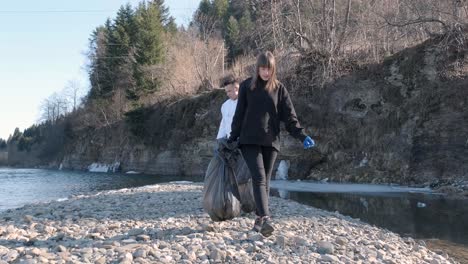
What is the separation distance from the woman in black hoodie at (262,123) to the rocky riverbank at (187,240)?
520 millimetres

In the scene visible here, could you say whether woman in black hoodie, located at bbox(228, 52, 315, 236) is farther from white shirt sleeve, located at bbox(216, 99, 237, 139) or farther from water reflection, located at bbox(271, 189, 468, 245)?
water reflection, located at bbox(271, 189, 468, 245)

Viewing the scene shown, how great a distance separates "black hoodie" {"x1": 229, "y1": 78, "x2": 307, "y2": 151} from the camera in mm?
5277

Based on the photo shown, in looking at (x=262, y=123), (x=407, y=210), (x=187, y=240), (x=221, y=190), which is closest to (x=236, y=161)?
(x=221, y=190)

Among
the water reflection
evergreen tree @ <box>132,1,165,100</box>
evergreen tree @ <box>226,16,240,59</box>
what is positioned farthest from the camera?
evergreen tree @ <box>226,16,240,59</box>

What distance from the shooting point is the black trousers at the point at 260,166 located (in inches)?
210

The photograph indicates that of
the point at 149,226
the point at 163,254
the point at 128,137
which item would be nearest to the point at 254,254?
the point at 163,254

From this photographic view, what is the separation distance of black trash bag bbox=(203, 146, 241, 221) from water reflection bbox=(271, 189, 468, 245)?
12.7ft

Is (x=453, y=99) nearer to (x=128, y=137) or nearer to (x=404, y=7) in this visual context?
(x=404, y=7)

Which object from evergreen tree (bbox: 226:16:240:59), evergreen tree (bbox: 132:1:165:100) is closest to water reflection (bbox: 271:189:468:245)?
evergreen tree (bbox: 132:1:165:100)

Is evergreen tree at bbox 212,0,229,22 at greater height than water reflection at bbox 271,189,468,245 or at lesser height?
greater

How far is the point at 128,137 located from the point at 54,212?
125ft

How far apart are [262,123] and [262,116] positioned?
0.08 meters

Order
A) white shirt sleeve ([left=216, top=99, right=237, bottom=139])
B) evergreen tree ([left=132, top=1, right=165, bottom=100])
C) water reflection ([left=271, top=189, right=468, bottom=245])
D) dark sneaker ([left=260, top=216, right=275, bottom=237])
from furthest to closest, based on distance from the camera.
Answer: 1. evergreen tree ([left=132, top=1, right=165, bottom=100])
2. water reflection ([left=271, top=189, right=468, bottom=245])
3. white shirt sleeve ([left=216, top=99, right=237, bottom=139])
4. dark sneaker ([left=260, top=216, right=275, bottom=237])

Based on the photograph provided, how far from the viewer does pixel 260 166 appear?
536cm
